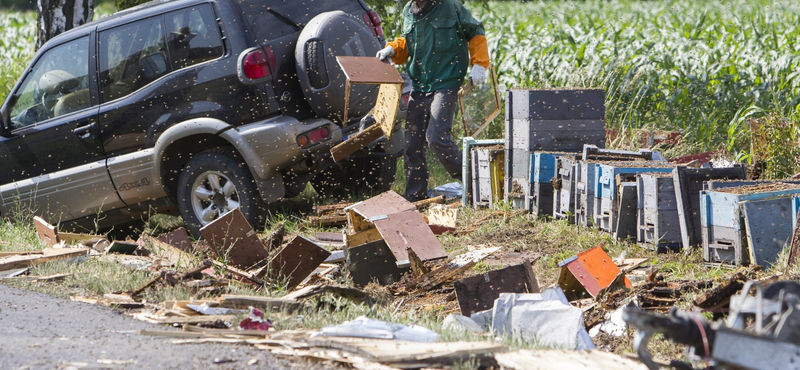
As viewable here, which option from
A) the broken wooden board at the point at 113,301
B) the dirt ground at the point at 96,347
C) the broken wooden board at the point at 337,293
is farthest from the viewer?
the broken wooden board at the point at 113,301

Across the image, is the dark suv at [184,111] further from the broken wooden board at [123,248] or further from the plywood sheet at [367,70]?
the broken wooden board at [123,248]

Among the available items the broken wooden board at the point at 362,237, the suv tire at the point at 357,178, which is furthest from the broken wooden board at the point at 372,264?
the suv tire at the point at 357,178

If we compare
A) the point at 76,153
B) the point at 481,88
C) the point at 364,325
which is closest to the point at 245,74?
the point at 76,153

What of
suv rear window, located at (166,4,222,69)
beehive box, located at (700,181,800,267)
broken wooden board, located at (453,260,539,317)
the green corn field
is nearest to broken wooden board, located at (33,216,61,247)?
suv rear window, located at (166,4,222,69)

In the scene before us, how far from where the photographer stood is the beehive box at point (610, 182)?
6547 millimetres

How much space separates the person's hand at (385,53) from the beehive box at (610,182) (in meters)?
2.23

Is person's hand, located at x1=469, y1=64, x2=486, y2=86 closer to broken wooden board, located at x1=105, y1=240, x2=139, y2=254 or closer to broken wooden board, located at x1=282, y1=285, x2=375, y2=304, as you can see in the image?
broken wooden board, located at x1=105, y1=240, x2=139, y2=254

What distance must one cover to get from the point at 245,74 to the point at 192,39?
25.3 inches

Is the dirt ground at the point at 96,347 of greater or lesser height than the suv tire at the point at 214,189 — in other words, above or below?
below

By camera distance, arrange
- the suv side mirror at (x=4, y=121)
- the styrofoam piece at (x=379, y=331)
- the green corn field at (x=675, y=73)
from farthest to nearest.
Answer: the green corn field at (x=675, y=73), the suv side mirror at (x=4, y=121), the styrofoam piece at (x=379, y=331)

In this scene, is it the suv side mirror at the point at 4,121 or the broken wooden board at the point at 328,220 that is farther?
the suv side mirror at the point at 4,121

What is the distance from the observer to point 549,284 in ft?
18.9

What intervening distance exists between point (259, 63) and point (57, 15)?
4.82 meters

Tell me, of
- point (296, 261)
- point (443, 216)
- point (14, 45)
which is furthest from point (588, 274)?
point (14, 45)
